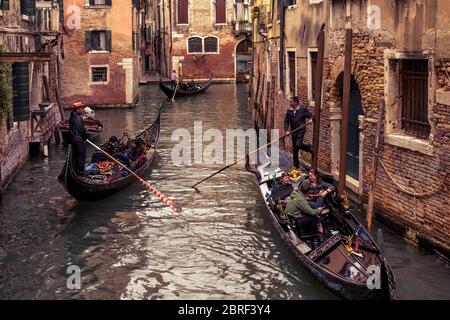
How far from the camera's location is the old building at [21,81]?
8945 millimetres

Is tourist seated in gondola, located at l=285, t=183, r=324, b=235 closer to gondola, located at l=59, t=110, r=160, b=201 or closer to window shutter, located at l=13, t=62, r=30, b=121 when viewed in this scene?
gondola, located at l=59, t=110, r=160, b=201

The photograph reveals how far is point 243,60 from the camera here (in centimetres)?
3531

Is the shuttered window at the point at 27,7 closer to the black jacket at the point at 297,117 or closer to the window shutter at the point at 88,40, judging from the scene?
the black jacket at the point at 297,117

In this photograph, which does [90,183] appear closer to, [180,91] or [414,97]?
[414,97]

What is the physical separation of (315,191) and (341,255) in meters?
1.33

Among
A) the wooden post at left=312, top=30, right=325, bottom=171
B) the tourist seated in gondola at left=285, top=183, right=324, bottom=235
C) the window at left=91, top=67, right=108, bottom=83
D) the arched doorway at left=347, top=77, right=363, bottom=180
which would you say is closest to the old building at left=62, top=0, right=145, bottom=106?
the window at left=91, top=67, right=108, bottom=83

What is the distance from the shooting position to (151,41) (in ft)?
151

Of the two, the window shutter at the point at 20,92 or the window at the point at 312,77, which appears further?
the window at the point at 312,77

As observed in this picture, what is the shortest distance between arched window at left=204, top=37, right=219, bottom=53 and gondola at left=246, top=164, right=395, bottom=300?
27.4m

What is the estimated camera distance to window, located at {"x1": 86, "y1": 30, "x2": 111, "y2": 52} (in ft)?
74.2

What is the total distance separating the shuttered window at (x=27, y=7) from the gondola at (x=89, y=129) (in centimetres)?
292

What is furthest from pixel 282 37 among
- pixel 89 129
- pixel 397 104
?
pixel 397 104

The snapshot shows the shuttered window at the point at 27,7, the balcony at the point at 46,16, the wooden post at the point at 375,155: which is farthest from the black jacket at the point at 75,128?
the balcony at the point at 46,16

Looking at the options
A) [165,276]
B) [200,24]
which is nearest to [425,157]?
[165,276]
